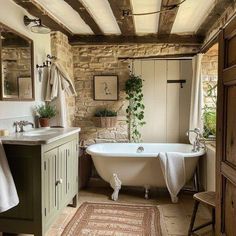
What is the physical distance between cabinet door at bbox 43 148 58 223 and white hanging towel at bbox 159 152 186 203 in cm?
146

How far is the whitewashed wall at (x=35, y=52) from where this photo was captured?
2631mm

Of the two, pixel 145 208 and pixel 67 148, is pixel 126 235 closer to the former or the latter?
pixel 145 208

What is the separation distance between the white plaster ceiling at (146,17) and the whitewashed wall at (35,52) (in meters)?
1.24

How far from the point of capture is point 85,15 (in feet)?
10.6

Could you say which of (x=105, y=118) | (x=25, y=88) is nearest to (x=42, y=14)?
(x=25, y=88)

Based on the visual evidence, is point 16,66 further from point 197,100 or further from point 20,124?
point 197,100

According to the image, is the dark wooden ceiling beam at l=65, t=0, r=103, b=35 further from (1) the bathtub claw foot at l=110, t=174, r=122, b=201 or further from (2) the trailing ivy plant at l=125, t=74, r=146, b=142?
(1) the bathtub claw foot at l=110, t=174, r=122, b=201

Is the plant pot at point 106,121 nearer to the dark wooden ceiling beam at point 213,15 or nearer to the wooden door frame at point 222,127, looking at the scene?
the dark wooden ceiling beam at point 213,15

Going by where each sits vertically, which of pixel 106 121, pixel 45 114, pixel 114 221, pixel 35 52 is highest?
pixel 35 52

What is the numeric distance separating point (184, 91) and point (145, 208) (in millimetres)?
2018

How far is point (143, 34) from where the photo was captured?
13.7ft

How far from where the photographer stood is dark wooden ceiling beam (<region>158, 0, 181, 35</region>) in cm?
279

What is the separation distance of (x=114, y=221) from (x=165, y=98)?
2221 mm

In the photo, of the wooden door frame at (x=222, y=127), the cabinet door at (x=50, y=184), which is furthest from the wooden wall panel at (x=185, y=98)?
the cabinet door at (x=50, y=184)
